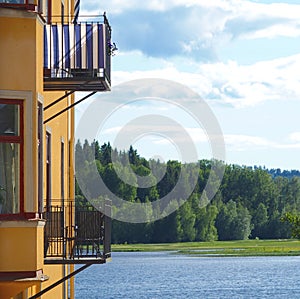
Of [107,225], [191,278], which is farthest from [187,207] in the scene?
[107,225]

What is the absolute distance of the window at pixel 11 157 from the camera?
1537cm

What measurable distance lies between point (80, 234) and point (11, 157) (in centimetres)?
386

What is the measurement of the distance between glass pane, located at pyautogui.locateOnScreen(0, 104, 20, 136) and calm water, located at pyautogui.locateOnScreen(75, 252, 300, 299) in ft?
197

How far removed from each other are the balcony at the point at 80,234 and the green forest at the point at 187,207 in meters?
143

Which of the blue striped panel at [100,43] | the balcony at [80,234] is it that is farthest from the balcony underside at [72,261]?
the blue striped panel at [100,43]

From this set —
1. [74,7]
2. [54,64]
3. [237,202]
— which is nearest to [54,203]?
[54,64]

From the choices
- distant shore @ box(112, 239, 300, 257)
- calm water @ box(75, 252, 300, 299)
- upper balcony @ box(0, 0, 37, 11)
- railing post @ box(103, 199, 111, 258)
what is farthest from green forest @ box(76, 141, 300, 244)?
upper balcony @ box(0, 0, 37, 11)

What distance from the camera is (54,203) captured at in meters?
21.5

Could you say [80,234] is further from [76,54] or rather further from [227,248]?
[227,248]

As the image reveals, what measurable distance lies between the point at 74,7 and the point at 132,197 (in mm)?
149010

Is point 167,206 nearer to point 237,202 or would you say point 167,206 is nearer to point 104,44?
point 237,202

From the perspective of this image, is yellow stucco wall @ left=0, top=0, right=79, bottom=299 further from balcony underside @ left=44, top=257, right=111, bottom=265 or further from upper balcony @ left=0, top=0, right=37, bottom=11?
balcony underside @ left=44, top=257, right=111, bottom=265

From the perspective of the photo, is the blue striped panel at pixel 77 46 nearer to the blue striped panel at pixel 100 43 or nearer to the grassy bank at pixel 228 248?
the blue striped panel at pixel 100 43

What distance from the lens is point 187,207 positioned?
176 metres
